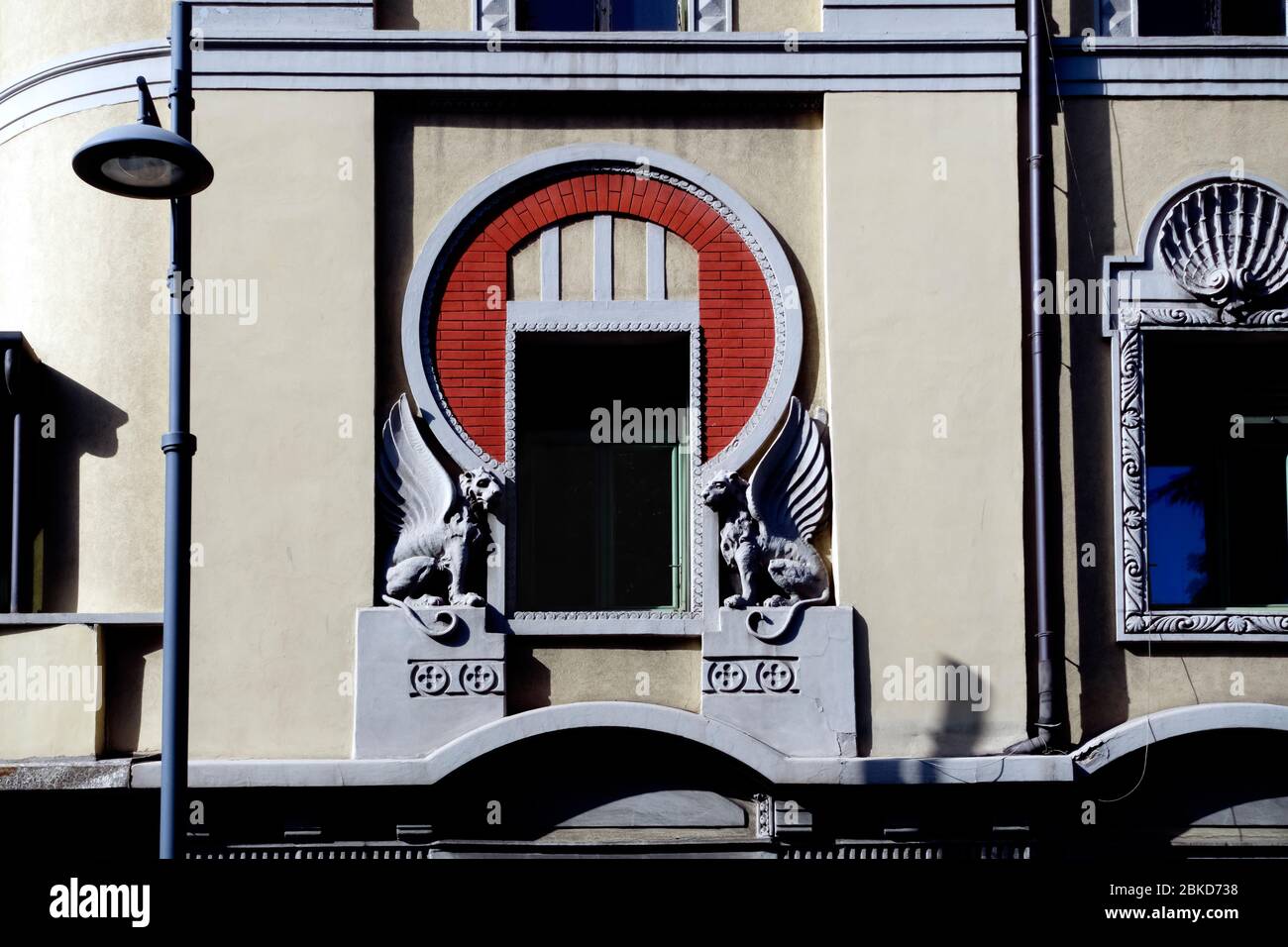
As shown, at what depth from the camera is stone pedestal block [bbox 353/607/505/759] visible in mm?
11547

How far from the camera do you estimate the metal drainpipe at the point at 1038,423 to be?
11703 millimetres

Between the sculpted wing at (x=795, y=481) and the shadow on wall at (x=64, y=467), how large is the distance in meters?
4.95

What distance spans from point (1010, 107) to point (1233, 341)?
257 centimetres

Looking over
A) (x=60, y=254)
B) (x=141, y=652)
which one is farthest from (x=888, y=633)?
(x=60, y=254)

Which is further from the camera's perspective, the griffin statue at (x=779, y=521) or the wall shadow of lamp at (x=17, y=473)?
the wall shadow of lamp at (x=17, y=473)

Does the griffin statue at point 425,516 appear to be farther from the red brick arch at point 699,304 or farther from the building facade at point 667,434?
the red brick arch at point 699,304

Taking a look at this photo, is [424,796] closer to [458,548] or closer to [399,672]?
[399,672]

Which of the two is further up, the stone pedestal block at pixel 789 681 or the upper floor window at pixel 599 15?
the upper floor window at pixel 599 15

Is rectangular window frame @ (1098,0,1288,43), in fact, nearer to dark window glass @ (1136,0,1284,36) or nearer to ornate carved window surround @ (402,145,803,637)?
dark window glass @ (1136,0,1284,36)

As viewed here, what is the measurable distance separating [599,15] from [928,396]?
4.09m

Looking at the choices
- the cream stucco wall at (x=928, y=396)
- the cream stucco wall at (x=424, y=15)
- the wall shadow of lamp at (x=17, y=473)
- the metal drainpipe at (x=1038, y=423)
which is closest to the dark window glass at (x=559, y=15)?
the cream stucco wall at (x=424, y=15)

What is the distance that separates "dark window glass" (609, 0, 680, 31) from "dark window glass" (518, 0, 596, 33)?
200 mm

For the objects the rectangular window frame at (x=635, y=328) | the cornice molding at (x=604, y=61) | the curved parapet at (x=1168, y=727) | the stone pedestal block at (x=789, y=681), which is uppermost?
the cornice molding at (x=604, y=61)

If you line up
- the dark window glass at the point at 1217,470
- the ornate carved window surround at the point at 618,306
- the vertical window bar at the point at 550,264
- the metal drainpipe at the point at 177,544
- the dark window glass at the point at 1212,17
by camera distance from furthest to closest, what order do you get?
the dark window glass at the point at 1212,17 → the dark window glass at the point at 1217,470 → the vertical window bar at the point at 550,264 → the ornate carved window surround at the point at 618,306 → the metal drainpipe at the point at 177,544
